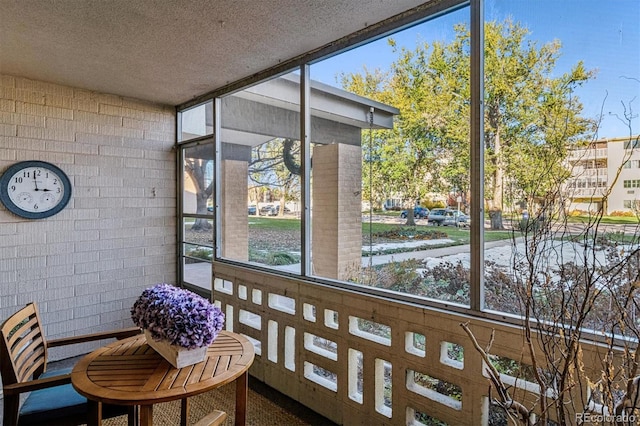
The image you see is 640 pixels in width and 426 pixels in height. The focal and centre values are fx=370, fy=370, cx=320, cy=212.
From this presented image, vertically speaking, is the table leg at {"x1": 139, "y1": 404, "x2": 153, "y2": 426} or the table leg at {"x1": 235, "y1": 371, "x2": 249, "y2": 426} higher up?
the table leg at {"x1": 139, "y1": 404, "x2": 153, "y2": 426}

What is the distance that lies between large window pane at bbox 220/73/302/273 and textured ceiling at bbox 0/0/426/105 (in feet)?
0.88

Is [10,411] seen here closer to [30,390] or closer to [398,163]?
[30,390]

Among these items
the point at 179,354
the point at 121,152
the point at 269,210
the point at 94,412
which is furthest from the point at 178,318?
the point at 121,152

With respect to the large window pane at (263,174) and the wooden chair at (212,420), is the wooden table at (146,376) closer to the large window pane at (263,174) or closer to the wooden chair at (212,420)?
the wooden chair at (212,420)

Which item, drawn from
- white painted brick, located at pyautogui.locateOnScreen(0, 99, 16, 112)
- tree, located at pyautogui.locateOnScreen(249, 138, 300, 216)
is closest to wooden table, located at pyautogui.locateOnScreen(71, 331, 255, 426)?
tree, located at pyautogui.locateOnScreen(249, 138, 300, 216)

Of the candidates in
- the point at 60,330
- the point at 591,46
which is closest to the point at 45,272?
the point at 60,330

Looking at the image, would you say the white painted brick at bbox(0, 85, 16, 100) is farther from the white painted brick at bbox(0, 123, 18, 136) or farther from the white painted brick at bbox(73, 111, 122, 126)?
the white painted brick at bbox(73, 111, 122, 126)

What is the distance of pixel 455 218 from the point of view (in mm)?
2049

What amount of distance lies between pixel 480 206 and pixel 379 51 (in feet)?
3.98

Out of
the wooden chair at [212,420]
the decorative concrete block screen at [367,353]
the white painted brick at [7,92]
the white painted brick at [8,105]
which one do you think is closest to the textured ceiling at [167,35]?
the white painted brick at [7,92]

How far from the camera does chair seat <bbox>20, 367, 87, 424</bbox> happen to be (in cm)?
185

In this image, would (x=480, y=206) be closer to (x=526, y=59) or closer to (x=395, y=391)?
(x=526, y=59)

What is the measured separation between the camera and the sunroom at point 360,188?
1569mm

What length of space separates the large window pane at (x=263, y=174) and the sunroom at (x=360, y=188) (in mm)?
24
